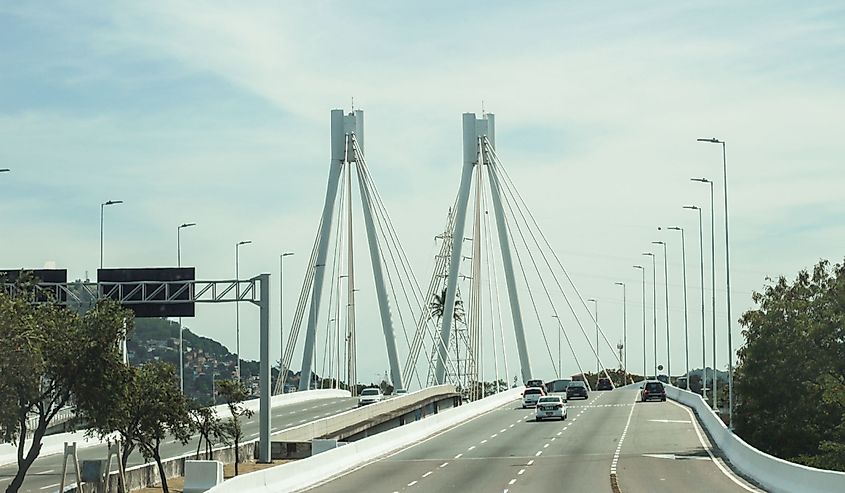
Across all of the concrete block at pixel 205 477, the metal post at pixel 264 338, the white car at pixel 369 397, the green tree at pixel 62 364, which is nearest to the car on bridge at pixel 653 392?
the white car at pixel 369 397

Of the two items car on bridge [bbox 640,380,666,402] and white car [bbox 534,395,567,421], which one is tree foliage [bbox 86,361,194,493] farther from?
car on bridge [bbox 640,380,666,402]

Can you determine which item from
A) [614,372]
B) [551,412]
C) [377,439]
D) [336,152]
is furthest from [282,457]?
[614,372]

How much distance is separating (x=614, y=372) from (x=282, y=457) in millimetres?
131206

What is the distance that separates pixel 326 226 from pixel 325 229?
20cm

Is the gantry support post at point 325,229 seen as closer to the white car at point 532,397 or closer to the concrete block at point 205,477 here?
the white car at point 532,397

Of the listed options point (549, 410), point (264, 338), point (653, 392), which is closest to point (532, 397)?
point (653, 392)

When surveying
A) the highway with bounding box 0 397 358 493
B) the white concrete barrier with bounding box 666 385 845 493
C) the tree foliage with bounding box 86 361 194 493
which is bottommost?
the highway with bounding box 0 397 358 493

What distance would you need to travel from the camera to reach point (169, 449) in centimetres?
6097

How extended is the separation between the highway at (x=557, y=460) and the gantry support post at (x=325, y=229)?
1428 cm

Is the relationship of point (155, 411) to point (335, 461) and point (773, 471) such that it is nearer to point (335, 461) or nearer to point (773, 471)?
point (335, 461)

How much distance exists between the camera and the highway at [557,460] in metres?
38.4

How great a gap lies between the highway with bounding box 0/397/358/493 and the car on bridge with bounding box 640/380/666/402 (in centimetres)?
1947

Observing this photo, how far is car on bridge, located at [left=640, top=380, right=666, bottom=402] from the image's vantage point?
94125 millimetres

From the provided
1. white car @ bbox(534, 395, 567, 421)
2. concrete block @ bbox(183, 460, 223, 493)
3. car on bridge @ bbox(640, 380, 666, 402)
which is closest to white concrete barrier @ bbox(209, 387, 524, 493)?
concrete block @ bbox(183, 460, 223, 493)
